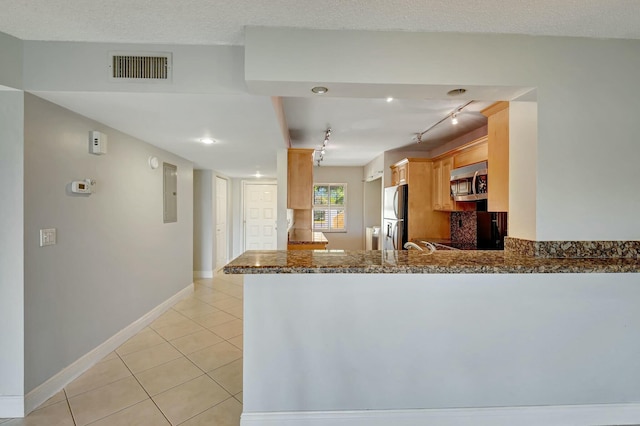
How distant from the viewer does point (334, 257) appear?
1839 millimetres

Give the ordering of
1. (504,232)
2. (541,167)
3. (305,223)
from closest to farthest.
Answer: (541,167)
(504,232)
(305,223)

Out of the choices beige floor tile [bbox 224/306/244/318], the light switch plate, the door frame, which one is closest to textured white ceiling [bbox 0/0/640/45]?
the light switch plate

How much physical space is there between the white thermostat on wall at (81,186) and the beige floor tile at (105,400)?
4.82 feet

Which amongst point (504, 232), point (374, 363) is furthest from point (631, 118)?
point (374, 363)

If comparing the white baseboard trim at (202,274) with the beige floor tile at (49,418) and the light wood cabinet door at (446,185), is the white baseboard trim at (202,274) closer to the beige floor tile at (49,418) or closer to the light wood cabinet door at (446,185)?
the beige floor tile at (49,418)

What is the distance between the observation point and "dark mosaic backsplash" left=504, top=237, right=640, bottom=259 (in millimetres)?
1832

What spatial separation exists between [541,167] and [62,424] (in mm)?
3368

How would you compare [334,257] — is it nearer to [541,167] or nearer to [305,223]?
[541,167]

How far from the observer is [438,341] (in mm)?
1721

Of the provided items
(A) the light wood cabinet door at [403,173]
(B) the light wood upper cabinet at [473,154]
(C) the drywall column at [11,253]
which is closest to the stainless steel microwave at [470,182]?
(B) the light wood upper cabinet at [473,154]

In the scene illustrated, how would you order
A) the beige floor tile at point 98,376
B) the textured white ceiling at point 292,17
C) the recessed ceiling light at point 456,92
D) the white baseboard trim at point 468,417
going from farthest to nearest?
the beige floor tile at point 98,376 → the recessed ceiling light at point 456,92 → the white baseboard trim at point 468,417 → the textured white ceiling at point 292,17

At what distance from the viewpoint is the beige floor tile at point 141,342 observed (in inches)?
106

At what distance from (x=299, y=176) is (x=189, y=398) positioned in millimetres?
2705

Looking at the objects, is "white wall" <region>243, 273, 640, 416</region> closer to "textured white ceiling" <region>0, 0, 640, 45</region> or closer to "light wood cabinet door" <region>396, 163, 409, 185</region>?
"textured white ceiling" <region>0, 0, 640, 45</region>
